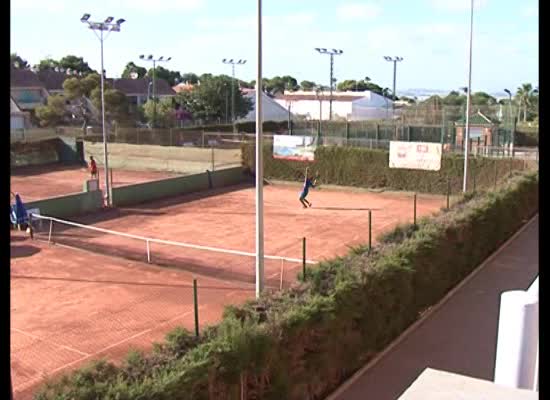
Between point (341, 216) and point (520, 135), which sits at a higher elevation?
point (520, 135)

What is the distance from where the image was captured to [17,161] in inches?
1740

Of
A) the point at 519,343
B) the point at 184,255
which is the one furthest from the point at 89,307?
the point at 519,343

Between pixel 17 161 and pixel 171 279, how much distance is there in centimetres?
3210

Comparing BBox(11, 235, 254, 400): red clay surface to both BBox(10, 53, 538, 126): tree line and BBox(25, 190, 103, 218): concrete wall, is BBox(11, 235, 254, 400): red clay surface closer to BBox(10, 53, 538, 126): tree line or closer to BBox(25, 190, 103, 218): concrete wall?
BBox(25, 190, 103, 218): concrete wall

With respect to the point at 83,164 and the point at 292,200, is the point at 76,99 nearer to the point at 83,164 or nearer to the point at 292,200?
the point at 83,164

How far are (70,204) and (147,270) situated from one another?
10.4 m

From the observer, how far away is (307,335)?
8.47 meters

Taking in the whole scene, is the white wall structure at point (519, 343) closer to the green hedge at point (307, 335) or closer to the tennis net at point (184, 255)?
the green hedge at point (307, 335)

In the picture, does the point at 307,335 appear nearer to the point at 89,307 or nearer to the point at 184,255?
the point at 89,307

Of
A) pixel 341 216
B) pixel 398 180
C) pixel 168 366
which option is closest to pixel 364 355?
pixel 168 366

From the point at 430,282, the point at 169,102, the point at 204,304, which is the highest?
the point at 169,102

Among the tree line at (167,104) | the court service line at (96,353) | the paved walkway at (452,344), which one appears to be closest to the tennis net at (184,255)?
the court service line at (96,353)

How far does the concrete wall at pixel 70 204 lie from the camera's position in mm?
24983

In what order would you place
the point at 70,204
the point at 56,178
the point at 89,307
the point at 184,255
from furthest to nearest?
the point at 56,178 → the point at 70,204 → the point at 184,255 → the point at 89,307
